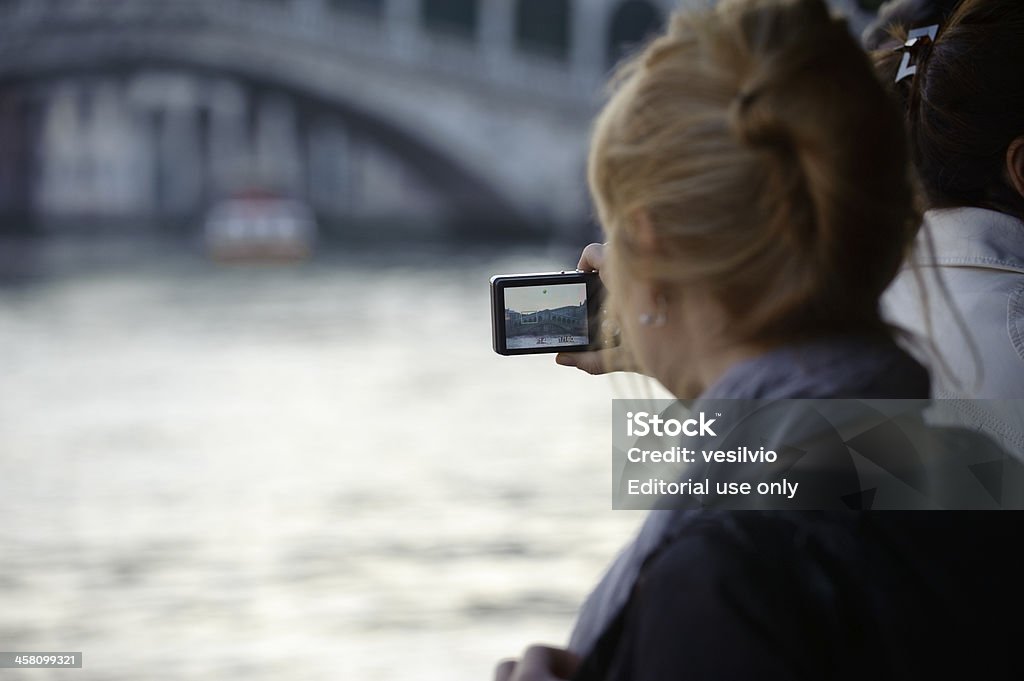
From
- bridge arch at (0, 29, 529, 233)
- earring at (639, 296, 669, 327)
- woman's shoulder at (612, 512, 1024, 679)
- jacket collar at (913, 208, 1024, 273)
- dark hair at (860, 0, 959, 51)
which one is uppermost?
bridge arch at (0, 29, 529, 233)

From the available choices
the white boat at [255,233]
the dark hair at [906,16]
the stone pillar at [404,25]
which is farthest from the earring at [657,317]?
the stone pillar at [404,25]

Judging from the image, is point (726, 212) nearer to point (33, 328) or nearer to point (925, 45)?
point (925, 45)

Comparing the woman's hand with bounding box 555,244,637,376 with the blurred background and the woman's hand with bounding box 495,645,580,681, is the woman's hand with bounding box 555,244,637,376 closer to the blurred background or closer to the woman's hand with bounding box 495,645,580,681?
the blurred background

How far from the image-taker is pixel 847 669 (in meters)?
0.90

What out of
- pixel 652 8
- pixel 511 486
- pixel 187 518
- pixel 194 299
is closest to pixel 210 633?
pixel 187 518

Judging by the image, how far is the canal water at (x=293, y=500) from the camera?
412cm

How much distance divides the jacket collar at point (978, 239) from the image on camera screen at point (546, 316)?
1.09ft

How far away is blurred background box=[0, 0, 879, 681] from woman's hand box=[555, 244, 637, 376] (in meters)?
0.03

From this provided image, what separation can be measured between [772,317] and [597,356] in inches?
13.8

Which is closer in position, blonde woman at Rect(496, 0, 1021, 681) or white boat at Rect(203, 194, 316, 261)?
blonde woman at Rect(496, 0, 1021, 681)

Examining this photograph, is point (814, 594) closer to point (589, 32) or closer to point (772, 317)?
point (772, 317)

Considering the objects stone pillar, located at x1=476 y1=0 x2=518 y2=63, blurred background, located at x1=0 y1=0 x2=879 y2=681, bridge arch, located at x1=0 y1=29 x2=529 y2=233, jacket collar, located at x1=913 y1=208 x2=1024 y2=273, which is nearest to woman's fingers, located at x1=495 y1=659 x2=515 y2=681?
blurred background, located at x1=0 y1=0 x2=879 y2=681

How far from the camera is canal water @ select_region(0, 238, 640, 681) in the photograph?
4125 millimetres

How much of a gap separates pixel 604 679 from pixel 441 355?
Result: 9.49 m
